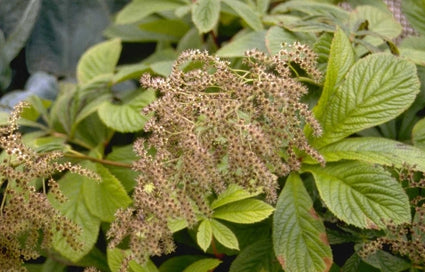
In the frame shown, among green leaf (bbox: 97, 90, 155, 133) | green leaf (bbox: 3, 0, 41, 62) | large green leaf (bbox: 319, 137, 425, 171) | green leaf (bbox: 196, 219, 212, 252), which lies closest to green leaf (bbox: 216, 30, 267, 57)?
green leaf (bbox: 97, 90, 155, 133)

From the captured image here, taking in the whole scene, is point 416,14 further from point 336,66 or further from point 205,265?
point 205,265

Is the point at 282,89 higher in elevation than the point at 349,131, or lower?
higher

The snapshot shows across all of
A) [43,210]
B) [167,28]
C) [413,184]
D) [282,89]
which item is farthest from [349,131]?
[167,28]

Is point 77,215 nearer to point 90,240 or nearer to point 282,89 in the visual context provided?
point 90,240

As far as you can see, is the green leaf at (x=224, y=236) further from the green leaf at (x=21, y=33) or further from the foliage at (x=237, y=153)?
the green leaf at (x=21, y=33)

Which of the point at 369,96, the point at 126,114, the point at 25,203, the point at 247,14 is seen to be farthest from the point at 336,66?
the point at 25,203

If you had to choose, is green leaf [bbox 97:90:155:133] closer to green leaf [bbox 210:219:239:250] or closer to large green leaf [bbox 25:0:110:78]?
green leaf [bbox 210:219:239:250]
